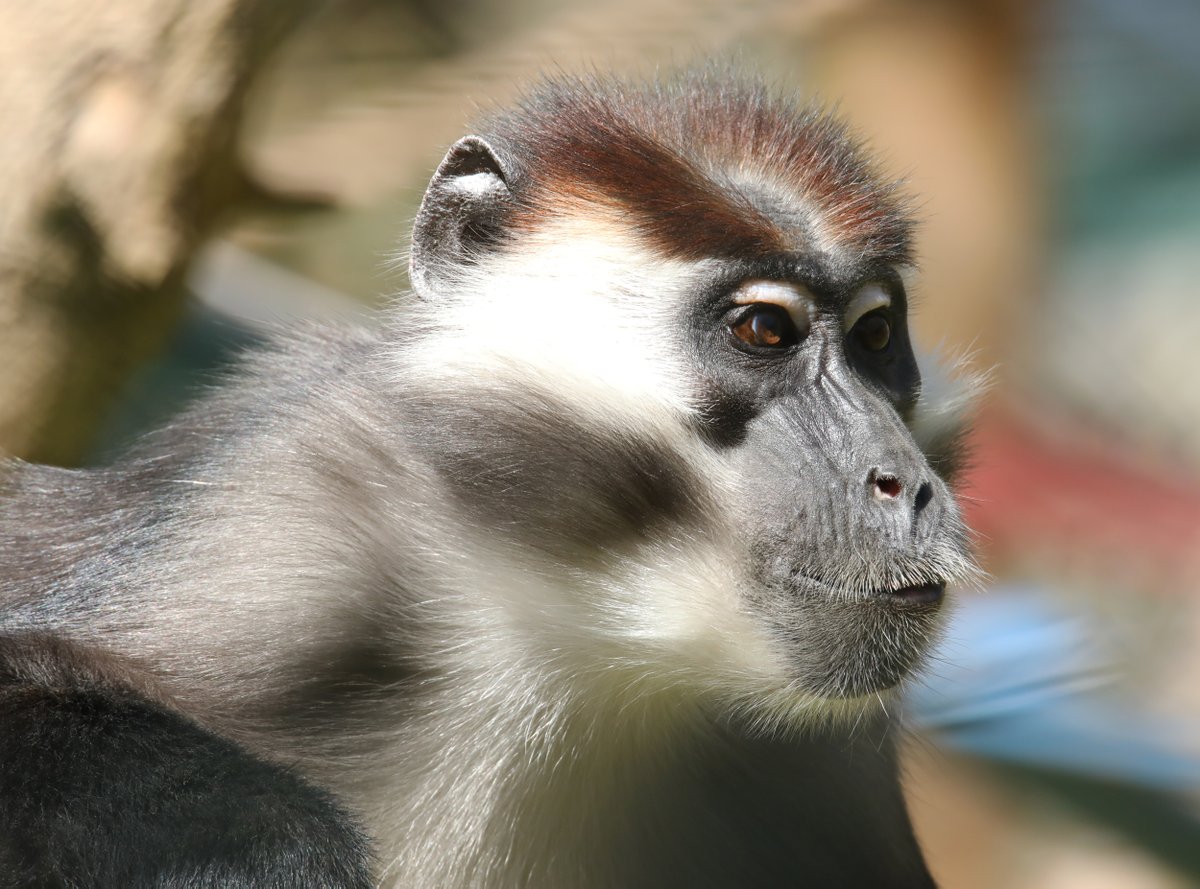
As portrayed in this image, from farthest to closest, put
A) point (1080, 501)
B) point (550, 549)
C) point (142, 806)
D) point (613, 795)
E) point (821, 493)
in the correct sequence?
point (1080, 501)
point (613, 795)
point (550, 549)
point (821, 493)
point (142, 806)

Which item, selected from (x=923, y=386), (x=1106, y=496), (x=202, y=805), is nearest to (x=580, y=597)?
(x=202, y=805)

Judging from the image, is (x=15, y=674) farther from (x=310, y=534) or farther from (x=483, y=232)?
(x=483, y=232)

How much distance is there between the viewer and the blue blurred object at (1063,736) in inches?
140

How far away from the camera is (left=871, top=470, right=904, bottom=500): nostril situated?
7.00 ft

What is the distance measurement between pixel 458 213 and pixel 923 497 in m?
0.88

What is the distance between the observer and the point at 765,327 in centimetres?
227

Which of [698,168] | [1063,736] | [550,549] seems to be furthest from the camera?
[1063,736]

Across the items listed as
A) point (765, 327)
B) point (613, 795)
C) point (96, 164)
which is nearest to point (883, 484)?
point (765, 327)

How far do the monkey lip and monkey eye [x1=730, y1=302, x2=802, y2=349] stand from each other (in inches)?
16.2

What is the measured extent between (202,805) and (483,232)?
1005 millimetres

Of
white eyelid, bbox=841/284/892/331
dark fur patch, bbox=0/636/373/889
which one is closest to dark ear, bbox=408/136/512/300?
white eyelid, bbox=841/284/892/331

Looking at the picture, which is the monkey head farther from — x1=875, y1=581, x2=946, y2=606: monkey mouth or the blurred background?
the blurred background

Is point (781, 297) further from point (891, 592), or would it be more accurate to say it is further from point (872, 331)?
point (891, 592)

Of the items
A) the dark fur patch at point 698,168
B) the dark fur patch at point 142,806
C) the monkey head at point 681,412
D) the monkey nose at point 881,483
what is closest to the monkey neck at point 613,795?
the monkey head at point 681,412
